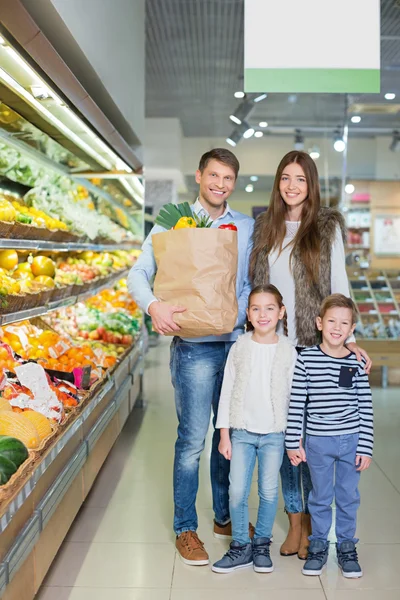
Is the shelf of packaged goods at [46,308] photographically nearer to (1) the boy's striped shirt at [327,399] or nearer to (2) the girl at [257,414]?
(2) the girl at [257,414]

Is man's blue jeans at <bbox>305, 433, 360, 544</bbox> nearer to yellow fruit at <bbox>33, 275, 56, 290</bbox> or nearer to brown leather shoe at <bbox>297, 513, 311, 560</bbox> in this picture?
brown leather shoe at <bbox>297, 513, 311, 560</bbox>

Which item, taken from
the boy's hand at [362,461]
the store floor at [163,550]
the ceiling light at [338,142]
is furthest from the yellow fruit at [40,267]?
the ceiling light at [338,142]

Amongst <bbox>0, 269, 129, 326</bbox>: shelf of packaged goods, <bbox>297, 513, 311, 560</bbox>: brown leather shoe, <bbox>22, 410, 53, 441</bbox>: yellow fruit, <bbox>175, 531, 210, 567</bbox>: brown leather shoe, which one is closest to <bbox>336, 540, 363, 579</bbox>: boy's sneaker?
<bbox>297, 513, 311, 560</bbox>: brown leather shoe

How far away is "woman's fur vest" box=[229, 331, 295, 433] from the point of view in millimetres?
2791

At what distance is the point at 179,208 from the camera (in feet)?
9.00

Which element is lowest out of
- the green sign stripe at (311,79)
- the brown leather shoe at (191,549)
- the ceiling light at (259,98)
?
the brown leather shoe at (191,549)

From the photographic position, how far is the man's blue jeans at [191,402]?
296 centimetres

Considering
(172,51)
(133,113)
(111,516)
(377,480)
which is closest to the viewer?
(111,516)

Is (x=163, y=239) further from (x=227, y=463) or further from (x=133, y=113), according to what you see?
(x=133, y=113)

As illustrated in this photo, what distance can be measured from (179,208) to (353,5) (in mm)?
1464

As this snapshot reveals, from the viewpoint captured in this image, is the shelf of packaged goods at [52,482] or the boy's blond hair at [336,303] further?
the boy's blond hair at [336,303]

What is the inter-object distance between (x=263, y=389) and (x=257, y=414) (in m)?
0.10

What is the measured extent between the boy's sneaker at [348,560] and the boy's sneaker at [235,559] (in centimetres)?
37

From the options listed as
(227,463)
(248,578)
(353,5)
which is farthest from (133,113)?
(248,578)
